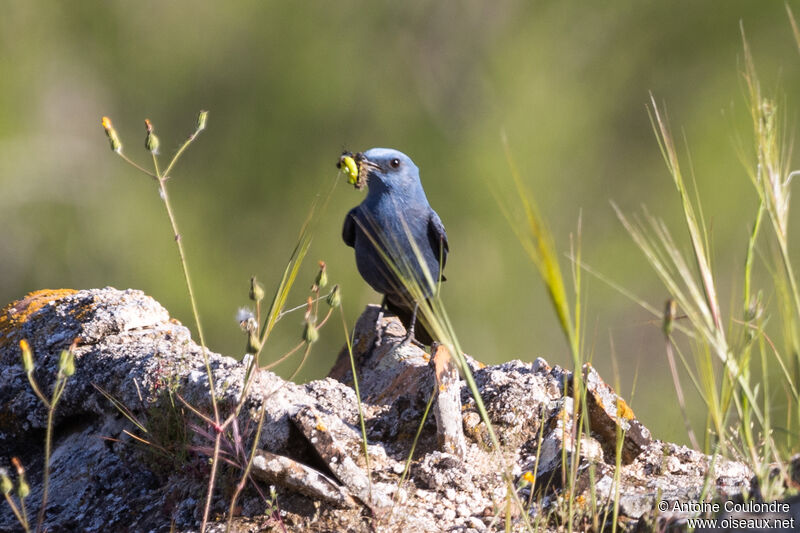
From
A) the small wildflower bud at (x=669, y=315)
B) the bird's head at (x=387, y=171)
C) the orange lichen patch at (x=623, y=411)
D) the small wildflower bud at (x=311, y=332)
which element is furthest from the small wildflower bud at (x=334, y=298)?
the bird's head at (x=387, y=171)

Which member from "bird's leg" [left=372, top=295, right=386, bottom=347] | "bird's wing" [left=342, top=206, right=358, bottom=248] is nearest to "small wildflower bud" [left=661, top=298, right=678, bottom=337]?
"bird's leg" [left=372, top=295, right=386, bottom=347]

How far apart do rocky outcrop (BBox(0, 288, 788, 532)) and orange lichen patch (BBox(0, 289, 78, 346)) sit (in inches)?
1.9

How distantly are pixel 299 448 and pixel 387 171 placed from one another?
204cm

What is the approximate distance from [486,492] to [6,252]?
23.9ft

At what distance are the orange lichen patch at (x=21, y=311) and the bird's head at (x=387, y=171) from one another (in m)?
1.51

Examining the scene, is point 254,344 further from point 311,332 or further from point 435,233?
point 435,233

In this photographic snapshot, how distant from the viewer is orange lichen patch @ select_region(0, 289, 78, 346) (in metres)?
3.45

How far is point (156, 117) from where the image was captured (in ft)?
30.2

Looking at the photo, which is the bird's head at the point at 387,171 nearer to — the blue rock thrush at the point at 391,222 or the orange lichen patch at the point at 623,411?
the blue rock thrush at the point at 391,222

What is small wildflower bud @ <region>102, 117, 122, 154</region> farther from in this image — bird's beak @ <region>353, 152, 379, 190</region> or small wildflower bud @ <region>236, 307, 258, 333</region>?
bird's beak @ <region>353, 152, 379, 190</region>

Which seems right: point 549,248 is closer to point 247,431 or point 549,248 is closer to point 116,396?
point 247,431

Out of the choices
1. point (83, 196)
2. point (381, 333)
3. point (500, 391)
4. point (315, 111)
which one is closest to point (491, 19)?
point (315, 111)

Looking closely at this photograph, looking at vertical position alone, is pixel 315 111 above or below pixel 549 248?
above

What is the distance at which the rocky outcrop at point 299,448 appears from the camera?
2.26 m
